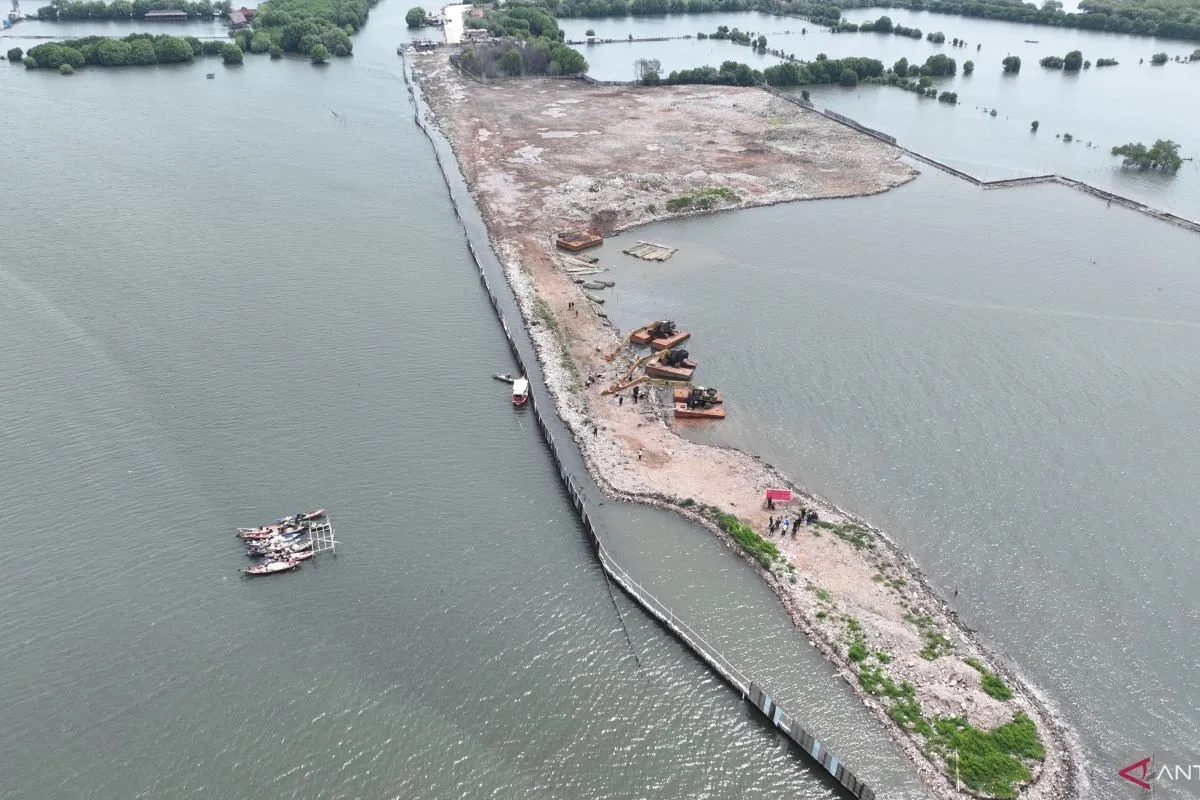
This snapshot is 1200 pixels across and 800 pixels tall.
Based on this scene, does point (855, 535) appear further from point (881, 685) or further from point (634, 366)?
point (634, 366)

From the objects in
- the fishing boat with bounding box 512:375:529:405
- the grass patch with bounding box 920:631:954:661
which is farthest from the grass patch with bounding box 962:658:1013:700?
the fishing boat with bounding box 512:375:529:405

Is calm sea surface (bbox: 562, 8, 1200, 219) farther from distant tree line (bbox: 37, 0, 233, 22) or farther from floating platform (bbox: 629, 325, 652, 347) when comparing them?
distant tree line (bbox: 37, 0, 233, 22)

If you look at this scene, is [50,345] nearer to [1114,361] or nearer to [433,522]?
[433,522]

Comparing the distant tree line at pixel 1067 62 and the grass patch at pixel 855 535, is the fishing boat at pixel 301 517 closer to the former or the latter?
the grass patch at pixel 855 535

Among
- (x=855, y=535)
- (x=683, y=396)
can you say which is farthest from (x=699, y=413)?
(x=855, y=535)

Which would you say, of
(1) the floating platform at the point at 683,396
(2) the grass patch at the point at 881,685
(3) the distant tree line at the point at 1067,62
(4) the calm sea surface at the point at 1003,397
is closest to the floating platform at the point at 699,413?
(1) the floating platform at the point at 683,396

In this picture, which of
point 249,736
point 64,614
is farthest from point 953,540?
point 64,614

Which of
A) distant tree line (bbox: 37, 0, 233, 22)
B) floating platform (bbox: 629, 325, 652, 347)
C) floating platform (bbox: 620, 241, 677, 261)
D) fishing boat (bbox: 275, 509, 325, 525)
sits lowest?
fishing boat (bbox: 275, 509, 325, 525)
